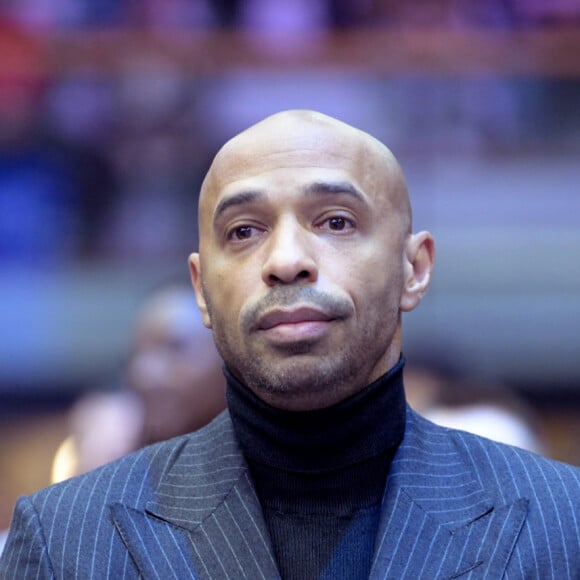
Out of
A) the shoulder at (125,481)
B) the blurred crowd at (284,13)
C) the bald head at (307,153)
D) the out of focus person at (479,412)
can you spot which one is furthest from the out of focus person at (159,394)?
the blurred crowd at (284,13)

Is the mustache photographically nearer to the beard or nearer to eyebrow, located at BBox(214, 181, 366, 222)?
the beard

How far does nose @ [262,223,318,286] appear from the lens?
7.34ft

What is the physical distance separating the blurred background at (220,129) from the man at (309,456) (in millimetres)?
4693

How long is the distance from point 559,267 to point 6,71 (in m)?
3.44

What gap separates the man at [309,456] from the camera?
224cm

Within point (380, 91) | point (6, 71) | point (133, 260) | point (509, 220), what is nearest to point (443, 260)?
point (509, 220)

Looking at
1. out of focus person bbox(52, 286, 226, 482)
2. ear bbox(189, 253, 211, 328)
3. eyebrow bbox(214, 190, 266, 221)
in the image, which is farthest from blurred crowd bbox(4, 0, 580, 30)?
eyebrow bbox(214, 190, 266, 221)

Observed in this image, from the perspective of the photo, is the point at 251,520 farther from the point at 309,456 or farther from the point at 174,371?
the point at 174,371

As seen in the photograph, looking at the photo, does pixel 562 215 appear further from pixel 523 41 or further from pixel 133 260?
pixel 133 260

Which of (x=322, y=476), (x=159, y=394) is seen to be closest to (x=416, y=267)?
(x=322, y=476)

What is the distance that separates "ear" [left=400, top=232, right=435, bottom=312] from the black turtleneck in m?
0.18

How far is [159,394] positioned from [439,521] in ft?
5.96

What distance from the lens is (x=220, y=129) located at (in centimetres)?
719

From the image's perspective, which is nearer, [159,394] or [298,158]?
[298,158]
